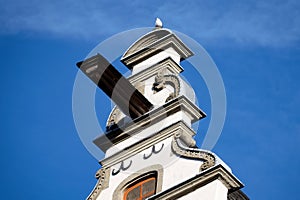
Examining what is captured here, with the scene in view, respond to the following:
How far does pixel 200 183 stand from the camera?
27703 millimetres

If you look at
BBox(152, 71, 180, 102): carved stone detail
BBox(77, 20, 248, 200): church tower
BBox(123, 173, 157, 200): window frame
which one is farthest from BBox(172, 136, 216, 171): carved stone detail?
BBox(152, 71, 180, 102): carved stone detail

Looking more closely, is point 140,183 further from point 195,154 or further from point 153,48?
point 153,48

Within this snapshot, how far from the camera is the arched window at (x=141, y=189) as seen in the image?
29030mm

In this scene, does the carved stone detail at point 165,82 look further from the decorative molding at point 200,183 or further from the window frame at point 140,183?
the decorative molding at point 200,183

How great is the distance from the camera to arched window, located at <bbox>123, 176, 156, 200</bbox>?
1143 inches

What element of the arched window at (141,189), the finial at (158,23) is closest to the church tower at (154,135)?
the arched window at (141,189)

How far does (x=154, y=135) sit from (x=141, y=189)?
1434 mm

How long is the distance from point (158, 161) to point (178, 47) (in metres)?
4.06

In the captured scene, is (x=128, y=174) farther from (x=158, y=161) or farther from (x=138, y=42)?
(x=138, y=42)

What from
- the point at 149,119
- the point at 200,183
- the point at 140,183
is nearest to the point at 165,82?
the point at 149,119

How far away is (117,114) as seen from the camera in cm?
3161

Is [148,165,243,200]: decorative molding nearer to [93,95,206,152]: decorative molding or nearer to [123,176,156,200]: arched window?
[123,176,156,200]: arched window

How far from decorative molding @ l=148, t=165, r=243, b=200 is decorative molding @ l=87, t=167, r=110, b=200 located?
84.6 inches

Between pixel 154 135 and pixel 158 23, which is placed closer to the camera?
pixel 154 135
